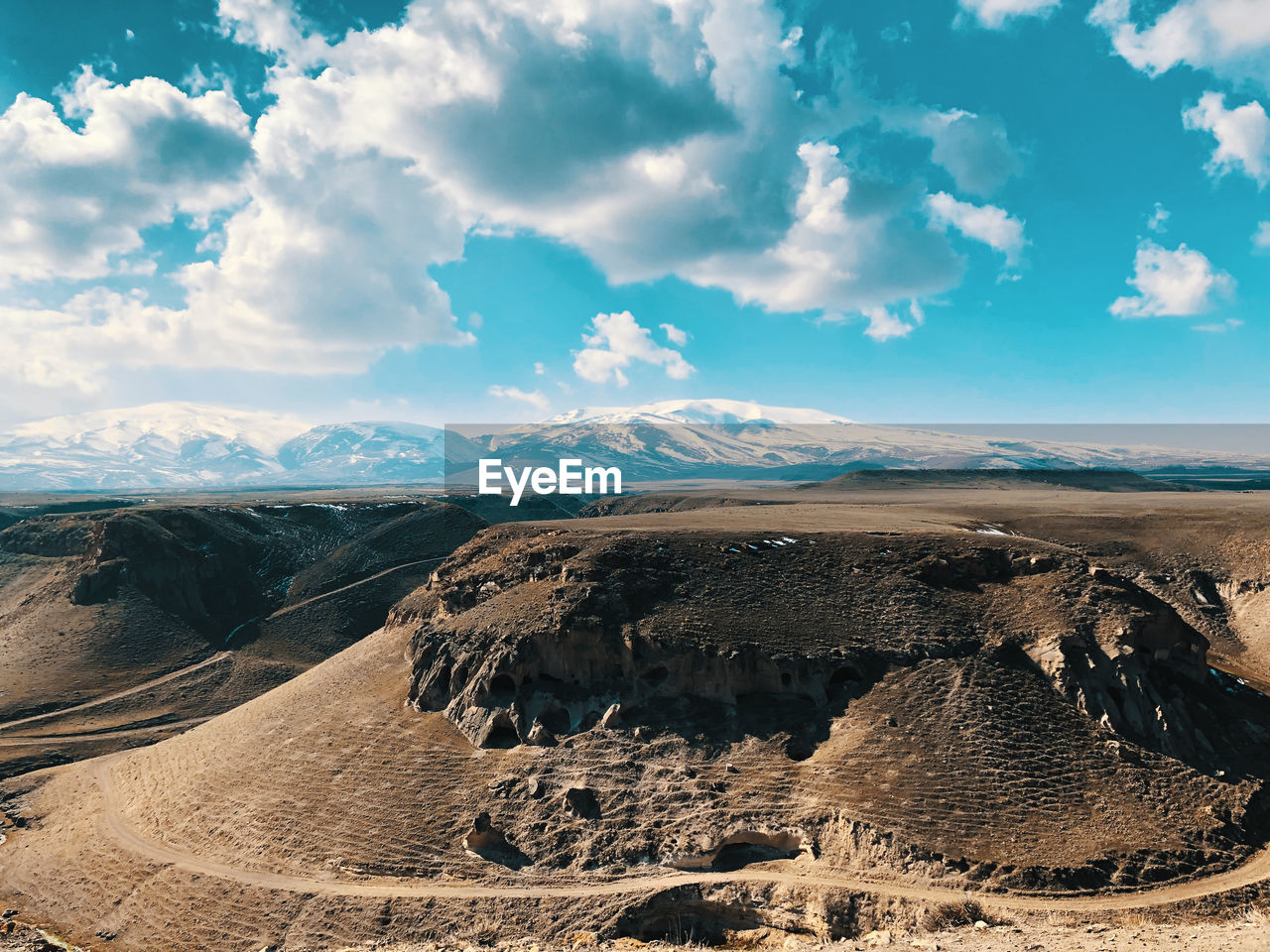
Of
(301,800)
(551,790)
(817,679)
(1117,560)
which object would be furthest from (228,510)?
(1117,560)

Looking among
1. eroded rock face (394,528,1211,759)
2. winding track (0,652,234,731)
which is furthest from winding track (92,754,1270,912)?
winding track (0,652,234,731)

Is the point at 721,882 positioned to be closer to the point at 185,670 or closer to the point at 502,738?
the point at 502,738

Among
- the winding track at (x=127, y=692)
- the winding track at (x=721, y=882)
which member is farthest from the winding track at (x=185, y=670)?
the winding track at (x=721, y=882)

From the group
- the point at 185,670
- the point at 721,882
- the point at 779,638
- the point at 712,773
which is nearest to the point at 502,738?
the point at 712,773

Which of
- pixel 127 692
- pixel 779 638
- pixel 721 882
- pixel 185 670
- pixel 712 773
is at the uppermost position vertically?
pixel 779 638

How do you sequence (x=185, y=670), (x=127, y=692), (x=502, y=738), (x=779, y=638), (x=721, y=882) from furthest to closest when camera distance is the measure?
1. (x=185, y=670)
2. (x=127, y=692)
3. (x=779, y=638)
4. (x=502, y=738)
5. (x=721, y=882)

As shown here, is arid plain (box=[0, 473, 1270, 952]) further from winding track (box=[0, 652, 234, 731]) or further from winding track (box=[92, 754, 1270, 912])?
winding track (box=[0, 652, 234, 731])

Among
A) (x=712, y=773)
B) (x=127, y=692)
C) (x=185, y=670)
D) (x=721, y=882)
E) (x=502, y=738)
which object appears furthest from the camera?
(x=185, y=670)
